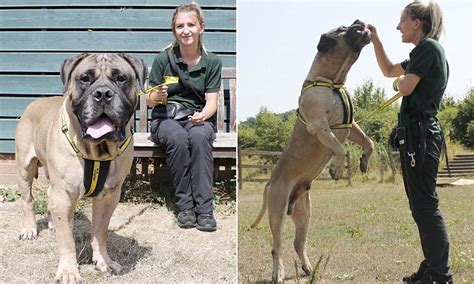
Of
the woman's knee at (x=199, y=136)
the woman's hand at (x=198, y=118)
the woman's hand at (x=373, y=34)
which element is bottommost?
the woman's knee at (x=199, y=136)

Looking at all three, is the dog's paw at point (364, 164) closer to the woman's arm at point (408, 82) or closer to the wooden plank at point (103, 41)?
the woman's arm at point (408, 82)

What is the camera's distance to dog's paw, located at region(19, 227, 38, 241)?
4355mm

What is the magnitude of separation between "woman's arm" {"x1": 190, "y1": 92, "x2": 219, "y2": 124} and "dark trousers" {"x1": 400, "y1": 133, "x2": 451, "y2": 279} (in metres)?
2.13

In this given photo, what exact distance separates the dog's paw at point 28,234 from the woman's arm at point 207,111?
150 centimetres

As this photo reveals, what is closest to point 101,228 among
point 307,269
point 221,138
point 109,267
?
point 109,267

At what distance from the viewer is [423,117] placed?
9.30 feet

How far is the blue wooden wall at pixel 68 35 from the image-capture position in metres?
6.03

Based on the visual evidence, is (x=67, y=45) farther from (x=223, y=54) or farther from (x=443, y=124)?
(x=443, y=124)

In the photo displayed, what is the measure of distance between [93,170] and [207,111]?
1.60 m

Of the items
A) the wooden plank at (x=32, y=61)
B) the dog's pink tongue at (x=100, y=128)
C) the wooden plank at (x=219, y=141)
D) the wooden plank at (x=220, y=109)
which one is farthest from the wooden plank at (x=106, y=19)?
the dog's pink tongue at (x=100, y=128)

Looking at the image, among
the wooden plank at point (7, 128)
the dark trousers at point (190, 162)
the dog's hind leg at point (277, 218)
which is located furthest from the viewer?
the wooden plank at point (7, 128)

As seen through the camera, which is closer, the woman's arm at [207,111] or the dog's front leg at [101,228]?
the dog's front leg at [101,228]

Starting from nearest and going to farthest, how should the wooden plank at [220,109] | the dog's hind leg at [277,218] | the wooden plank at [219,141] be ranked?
the dog's hind leg at [277,218]
the wooden plank at [219,141]
the wooden plank at [220,109]

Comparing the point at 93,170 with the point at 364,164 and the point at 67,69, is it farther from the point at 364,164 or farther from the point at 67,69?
the point at 364,164
